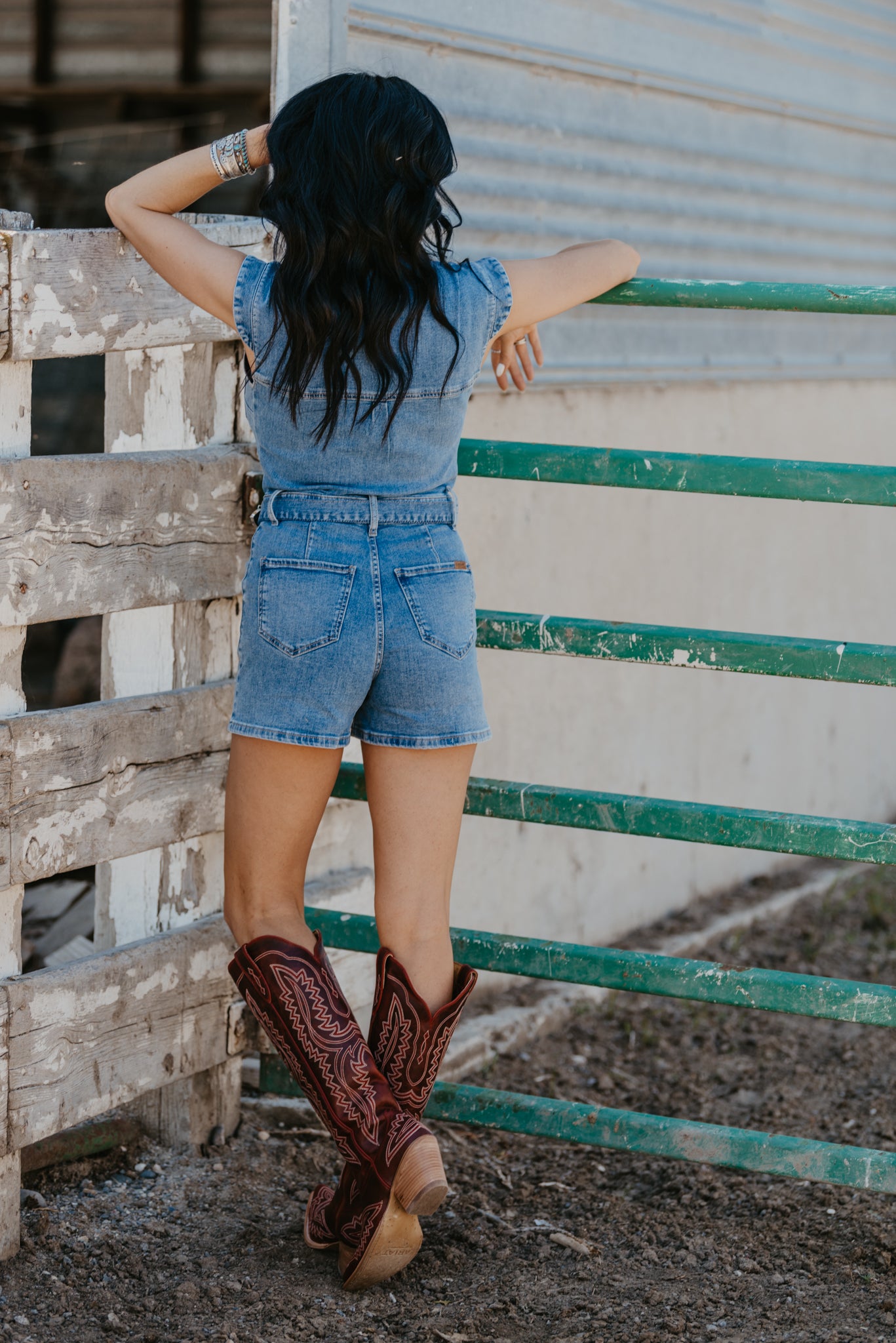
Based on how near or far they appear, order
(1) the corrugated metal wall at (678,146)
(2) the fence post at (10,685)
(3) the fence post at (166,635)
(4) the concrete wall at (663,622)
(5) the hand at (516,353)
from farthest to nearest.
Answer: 1. (4) the concrete wall at (663,622)
2. (1) the corrugated metal wall at (678,146)
3. (3) the fence post at (166,635)
4. (5) the hand at (516,353)
5. (2) the fence post at (10,685)

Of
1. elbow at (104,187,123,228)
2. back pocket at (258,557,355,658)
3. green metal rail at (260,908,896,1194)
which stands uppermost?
elbow at (104,187,123,228)

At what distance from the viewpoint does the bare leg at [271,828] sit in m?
2.53

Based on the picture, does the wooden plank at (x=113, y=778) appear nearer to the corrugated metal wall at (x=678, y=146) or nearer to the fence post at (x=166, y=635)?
the fence post at (x=166, y=635)

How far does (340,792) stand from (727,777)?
2735mm

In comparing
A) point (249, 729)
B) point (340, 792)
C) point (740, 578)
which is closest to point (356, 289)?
point (249, 729)

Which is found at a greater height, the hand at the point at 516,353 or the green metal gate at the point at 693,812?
the hand at the point at 516,353

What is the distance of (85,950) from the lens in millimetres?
3938

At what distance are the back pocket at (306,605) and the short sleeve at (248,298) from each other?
36cm

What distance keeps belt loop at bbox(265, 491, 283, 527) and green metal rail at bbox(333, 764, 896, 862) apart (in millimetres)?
752

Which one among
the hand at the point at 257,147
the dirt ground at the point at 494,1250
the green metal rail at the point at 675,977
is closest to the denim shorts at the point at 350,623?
the hand at the point at 257,147

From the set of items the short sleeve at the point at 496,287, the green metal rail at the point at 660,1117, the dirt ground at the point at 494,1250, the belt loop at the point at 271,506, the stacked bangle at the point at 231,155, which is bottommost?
the dirt ground at the point at 494,1250

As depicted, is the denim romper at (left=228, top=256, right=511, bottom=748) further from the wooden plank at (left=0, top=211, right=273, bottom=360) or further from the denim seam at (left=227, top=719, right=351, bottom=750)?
the wooden plank at (left=0, top=211, right=273, bottom=360)

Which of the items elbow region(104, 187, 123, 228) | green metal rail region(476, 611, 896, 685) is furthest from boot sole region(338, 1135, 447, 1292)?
elbow region(104, 187, 123, 228)

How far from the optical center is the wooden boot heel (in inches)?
96.9
